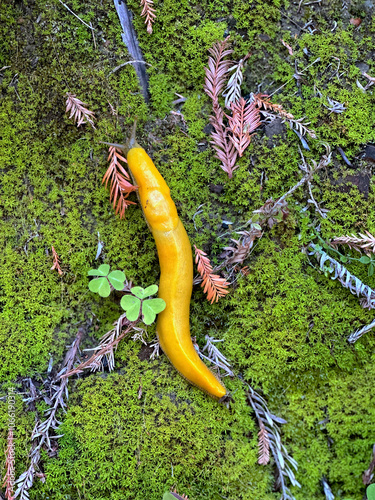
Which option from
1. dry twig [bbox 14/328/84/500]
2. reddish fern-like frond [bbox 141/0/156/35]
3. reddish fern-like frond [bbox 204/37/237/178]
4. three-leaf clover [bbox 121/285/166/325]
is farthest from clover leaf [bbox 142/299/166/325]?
reddish fern-like frond [bbox 141/0/156/35]

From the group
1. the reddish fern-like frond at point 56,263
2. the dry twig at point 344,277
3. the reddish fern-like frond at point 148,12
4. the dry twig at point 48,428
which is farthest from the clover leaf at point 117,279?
the reddish fern-like frond at point 148,12

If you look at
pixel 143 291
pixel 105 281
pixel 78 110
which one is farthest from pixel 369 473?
pixel 78 110

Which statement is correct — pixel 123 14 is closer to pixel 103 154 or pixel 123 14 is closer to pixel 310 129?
pixel 103 154

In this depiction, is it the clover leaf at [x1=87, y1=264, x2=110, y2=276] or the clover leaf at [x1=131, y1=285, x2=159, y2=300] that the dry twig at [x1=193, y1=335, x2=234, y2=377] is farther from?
the clover leaf at [x1=87, y1=264, x2=110, y2=276]

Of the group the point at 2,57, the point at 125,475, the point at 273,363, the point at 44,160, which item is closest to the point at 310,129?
the point at 273,363

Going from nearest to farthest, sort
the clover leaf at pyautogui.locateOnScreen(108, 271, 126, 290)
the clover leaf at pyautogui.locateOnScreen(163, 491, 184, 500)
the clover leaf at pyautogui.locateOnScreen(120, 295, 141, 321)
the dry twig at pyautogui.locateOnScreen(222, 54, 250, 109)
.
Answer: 1. the clover leaf at pyautogui.locateOnScreen(163, 491, 184, 500)
2. the clover leaf at pyautogui.locateOnScreen(120, 295, 141, 321)
3. the clover leaf at pyautogui.locateOnScreen(108, 271, 126, 290)
4. the dry twig at pyautogui.locateOnScreen(222, 54, 250, 109)
